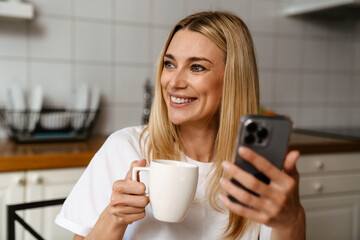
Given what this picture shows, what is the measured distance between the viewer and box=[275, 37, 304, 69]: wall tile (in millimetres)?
2582

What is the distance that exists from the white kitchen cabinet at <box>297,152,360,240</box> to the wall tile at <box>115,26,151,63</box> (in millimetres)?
1029

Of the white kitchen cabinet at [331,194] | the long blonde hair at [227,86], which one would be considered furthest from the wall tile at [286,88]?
the long blonde hair at [227,86]

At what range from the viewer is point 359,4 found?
226 centimetres

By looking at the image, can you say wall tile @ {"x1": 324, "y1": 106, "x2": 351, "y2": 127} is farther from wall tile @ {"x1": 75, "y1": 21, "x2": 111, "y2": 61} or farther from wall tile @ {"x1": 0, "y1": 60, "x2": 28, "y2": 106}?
wall tile @ {"x1": 0, "y1": 60, "x2": 28, "y2": 106}

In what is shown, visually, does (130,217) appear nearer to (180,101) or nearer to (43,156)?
(180,101)

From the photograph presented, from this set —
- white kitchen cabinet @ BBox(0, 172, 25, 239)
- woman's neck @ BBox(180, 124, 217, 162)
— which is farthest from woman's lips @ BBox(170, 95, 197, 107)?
white kitchen cabinet @ BBox(0, 172, 25, 239)

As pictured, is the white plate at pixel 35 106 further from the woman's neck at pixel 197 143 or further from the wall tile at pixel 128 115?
the woman's neck at pixel 197 143

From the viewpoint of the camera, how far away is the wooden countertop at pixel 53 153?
142 centimetres

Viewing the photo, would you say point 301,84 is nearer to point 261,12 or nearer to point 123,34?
point 261,12

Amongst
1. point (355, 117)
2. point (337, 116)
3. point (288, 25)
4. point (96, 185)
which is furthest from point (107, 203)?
point (355, 117)

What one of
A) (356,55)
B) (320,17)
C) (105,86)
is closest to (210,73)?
(105,86)

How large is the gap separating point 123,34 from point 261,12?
3.11ft

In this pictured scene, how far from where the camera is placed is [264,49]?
2.53 meters

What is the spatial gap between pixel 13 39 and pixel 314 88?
194 centimetres
